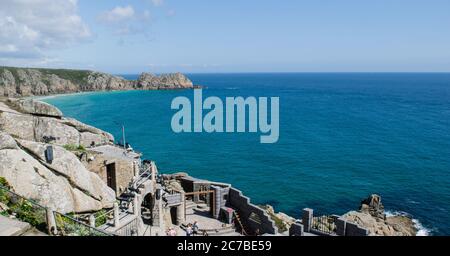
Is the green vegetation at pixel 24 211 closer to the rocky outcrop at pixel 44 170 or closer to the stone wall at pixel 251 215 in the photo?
the rocky outcrop at pixel 44 170

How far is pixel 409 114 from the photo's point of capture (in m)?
94.1

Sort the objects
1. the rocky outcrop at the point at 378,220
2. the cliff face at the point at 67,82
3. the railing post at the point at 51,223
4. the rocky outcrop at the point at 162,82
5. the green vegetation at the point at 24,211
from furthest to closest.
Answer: the rocky outcrop at the point at 162,82 → the cliff face at the point at 67,82 → the rocky outcrop at the point at 378,220 → the green vegetation at the point at 24,211 → the railing post at the point at 51,223

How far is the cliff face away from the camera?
5394 inches

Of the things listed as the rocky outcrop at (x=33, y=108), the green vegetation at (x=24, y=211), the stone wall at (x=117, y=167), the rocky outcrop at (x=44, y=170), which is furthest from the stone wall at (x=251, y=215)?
the rocky outcrop at (x=33, y=108)

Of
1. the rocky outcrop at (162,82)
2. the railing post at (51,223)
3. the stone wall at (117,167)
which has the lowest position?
the stone wall at (117,167)

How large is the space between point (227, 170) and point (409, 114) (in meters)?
64.1

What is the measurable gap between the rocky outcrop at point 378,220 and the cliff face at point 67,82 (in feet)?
398

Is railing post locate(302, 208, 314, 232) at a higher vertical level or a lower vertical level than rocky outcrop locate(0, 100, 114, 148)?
lower

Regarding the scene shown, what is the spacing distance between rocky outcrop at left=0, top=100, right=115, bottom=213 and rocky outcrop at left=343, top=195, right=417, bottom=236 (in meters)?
19.8

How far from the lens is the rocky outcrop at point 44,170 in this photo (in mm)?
18922

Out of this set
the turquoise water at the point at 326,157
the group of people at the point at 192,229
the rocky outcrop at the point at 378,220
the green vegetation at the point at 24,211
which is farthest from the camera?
the turquoise water at the point at 326,157

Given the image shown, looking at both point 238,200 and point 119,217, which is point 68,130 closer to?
point 119,217

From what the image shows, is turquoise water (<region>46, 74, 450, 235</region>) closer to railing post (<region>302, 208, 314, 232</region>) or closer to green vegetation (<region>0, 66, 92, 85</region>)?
railing post (<region>302, 208, 314, 232</region>)

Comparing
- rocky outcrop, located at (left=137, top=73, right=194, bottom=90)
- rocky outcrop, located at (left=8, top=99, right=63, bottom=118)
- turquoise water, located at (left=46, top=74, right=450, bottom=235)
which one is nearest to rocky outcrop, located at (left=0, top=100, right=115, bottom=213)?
rocky outcrop, located at (left=8, top=99, right=63, bottom=118)
